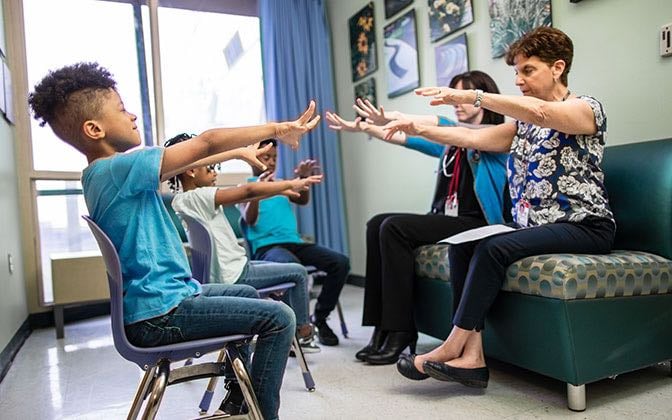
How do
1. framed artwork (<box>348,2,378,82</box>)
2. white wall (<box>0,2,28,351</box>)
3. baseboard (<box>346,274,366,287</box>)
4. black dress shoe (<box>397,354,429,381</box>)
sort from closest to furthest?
black dress shoe (<box>397,354,429,381</box>) < white wall (<box>0,2,28,351</box>) < framed artwork (<box>348,2,378,82</box>) < baseboard (<box>346,274,366,287</box>)

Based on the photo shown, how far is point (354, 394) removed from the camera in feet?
5.74

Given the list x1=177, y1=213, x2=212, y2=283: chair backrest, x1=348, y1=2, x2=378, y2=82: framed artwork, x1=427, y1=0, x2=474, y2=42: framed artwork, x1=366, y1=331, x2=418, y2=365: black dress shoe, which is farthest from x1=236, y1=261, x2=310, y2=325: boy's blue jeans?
x1=348, y1=2, x2=378, y2=82: framed artwork

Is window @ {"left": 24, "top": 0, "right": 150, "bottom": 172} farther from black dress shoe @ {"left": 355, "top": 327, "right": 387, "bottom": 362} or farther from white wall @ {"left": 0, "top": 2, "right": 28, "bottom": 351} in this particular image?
black dress shoe @ {"left": 355, "top": 327, "right": 387, "bottom": 362}

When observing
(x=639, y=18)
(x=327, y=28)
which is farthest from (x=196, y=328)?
(x=327, y=28)

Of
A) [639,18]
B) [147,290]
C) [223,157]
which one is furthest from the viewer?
[639,18]

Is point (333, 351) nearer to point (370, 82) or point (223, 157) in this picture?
point (223, 157)

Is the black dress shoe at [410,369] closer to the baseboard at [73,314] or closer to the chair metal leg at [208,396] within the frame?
the chair metal leg at [208,396]

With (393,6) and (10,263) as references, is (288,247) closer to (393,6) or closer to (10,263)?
(10,263)

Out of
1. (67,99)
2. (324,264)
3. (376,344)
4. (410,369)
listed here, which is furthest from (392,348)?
(67,99)

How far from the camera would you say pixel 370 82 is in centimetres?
374

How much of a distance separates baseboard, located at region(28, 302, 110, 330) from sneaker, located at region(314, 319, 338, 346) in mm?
1830

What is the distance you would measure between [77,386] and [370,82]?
2719 mm

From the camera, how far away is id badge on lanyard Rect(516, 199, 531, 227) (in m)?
1.77

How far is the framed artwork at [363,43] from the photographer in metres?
3.66
